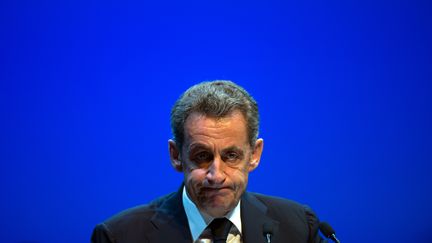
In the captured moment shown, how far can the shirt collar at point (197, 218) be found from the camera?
180 cm

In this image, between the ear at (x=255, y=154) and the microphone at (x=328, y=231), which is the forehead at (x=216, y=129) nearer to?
the ear at (x=255, y=154)

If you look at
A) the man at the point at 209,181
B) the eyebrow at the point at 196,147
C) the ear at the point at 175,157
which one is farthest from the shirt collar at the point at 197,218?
the eyebrow at the point at 196,147

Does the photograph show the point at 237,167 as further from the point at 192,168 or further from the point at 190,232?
the point at 190,232

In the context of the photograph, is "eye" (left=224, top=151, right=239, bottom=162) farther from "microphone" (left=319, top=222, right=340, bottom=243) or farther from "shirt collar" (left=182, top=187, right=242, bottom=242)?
"microphone" (left=319, top=222, right=340, bottom=243)

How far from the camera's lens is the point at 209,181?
5.48ft

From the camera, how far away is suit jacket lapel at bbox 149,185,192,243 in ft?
5.92

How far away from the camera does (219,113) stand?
1701 millimetres

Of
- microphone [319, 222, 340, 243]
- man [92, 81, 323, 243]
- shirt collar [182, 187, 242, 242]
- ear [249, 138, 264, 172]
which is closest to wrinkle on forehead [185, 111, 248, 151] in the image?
man [92, 81, 323, 243]

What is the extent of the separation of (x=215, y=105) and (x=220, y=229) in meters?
0.43

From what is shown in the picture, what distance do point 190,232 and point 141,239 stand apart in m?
0.18

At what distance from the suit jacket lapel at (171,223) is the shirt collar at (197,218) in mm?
16

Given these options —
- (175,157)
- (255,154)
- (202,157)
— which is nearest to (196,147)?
(202,157)

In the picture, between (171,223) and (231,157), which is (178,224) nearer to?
(171,223)

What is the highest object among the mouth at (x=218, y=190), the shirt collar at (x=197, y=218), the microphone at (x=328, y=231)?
the mouth at (x=218, y=190)
